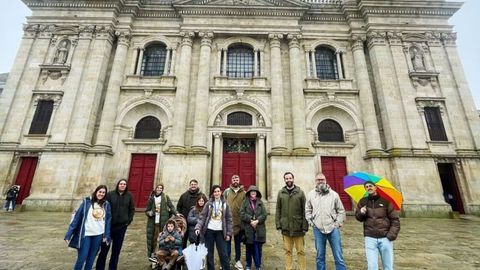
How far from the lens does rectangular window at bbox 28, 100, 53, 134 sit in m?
16.0

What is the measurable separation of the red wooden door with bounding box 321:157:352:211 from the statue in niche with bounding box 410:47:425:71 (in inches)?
357

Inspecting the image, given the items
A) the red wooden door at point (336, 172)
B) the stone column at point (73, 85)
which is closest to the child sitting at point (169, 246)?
the red wooden door at point (336, 172)

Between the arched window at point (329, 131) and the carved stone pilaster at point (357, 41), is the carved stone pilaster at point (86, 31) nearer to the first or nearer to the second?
the arched window at point (329, 131)

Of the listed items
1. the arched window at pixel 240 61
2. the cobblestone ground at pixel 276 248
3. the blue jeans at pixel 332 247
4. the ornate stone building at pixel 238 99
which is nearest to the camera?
the blue jeans at pixel 332 247

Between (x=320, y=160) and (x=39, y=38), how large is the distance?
74.2 feet

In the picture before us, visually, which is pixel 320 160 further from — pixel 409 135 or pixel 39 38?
pixel 39 38

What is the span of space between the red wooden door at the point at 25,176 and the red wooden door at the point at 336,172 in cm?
1913

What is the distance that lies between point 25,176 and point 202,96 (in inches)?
491

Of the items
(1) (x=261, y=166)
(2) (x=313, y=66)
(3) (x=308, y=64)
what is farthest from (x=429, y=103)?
(1) (x=261, y=166)

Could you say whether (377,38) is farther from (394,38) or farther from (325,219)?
(325,219)

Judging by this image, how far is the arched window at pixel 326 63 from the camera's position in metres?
18.8

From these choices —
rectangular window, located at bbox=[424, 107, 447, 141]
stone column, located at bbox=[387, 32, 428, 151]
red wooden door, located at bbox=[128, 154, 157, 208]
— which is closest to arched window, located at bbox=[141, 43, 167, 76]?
red wooden door, located at bbox=[128, 154, 157, 208]

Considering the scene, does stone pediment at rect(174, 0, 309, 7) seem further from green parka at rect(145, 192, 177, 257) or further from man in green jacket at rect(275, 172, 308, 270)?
man in green jacket at rect(275, 172, 308, 270)

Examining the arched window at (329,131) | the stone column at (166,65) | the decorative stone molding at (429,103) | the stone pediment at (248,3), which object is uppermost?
the stone pediment at (248,3)
